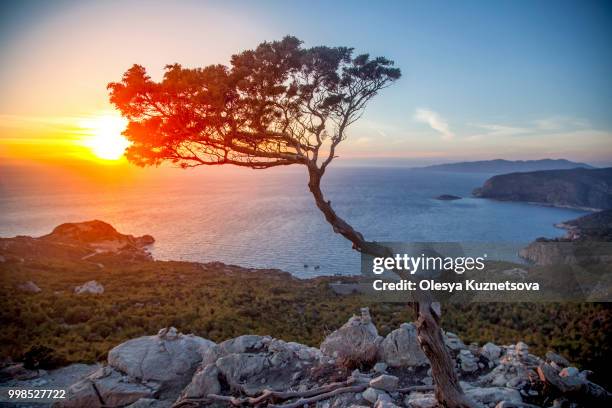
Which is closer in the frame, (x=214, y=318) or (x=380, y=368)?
(x=380, y=368)

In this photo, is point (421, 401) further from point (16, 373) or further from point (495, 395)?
point (16, 373)

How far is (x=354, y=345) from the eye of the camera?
29.9ft

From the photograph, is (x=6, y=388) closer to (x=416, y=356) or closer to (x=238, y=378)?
(x=238, y=378)

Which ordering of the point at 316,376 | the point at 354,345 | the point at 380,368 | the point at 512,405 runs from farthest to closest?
the point at 354,345, the point at 380,368, the point at 316,376, the point at 512,405

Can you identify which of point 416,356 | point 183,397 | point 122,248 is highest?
point 416,356

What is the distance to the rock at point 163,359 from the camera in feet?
30.4

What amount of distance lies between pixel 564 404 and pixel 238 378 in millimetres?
6613

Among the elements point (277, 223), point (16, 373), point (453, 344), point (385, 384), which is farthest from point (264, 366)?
point (277, 223)

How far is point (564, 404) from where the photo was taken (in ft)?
21.4

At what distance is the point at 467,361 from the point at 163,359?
7.79 metres

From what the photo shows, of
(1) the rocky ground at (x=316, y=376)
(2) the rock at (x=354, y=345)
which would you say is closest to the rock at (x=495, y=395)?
(1) the rocky ground at (x=316, y=376)

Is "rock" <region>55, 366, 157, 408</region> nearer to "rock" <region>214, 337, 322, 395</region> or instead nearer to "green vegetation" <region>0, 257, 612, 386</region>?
"rock" <region>214, 337, 322, 395</region>

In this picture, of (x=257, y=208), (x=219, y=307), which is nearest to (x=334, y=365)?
(x=219, y=307)

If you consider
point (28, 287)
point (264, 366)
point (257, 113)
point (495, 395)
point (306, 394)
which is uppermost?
point (257, 113)
